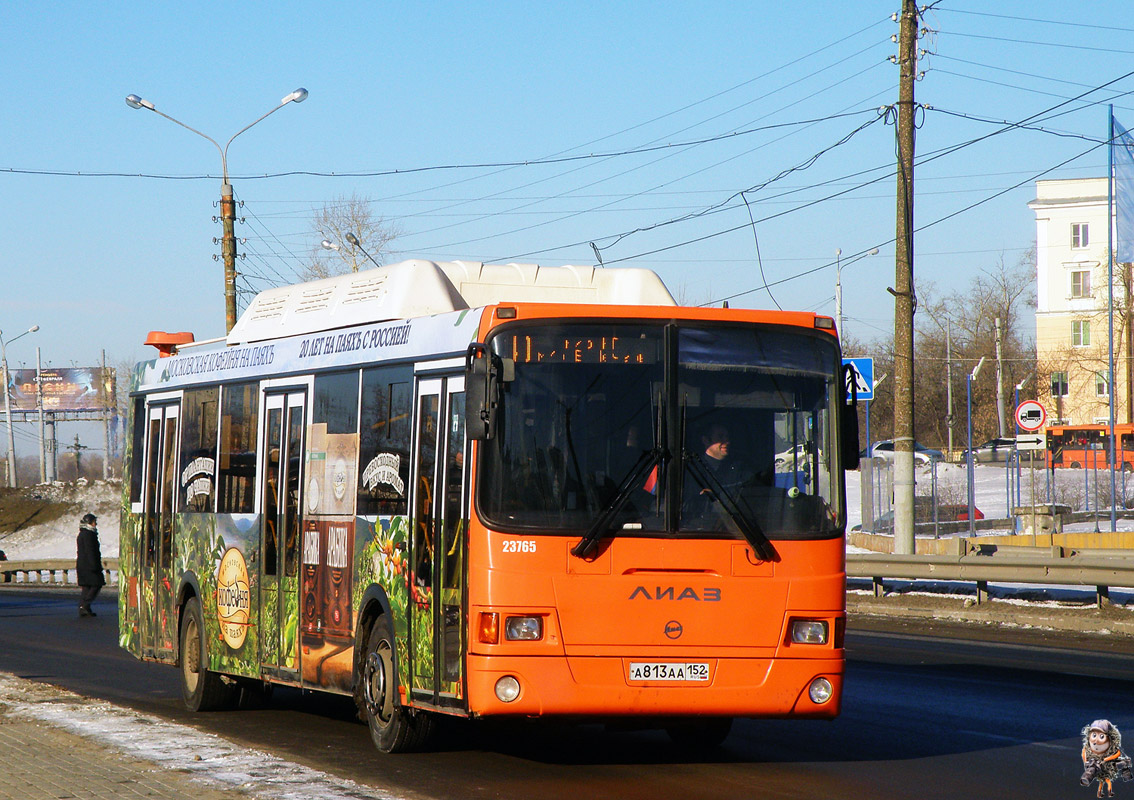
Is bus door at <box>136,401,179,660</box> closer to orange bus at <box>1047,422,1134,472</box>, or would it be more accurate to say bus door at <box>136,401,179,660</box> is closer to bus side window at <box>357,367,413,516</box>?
bus side window at <box>357,367,413,516</box>

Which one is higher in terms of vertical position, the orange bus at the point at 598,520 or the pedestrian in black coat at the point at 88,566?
the orange bus at the point at 598,520

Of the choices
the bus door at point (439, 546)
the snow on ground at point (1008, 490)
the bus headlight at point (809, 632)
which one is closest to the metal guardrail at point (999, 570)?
the bus headlight at point (809, 632)

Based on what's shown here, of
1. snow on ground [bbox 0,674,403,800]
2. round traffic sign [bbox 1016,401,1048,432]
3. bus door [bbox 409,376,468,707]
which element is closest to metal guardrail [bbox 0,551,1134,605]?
round traffic sign [bbox 1016,401,1048,432]

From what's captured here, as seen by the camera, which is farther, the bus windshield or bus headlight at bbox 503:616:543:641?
the bus windshield

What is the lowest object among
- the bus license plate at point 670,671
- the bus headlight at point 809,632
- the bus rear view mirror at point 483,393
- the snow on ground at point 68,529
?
the snow on ground at point 68,529

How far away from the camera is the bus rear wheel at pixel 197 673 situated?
1235 centimetres

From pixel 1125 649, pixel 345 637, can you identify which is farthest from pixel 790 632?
pixel 1125 649

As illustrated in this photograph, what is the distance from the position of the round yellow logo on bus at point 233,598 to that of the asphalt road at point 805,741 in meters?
0.67

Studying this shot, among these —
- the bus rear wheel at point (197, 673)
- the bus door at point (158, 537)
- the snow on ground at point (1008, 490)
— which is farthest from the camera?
the snow on ground at point (1008, 490)

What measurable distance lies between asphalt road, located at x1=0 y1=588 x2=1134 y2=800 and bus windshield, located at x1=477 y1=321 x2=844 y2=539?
1.40m

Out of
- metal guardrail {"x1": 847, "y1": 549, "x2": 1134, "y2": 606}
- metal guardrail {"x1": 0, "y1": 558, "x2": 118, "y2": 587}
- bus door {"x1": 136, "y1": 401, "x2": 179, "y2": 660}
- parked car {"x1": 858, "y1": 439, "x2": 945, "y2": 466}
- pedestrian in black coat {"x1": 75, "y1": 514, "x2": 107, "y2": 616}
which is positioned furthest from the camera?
parked car {"x1": 858, "y1": 439, "x2": 945, "y2": 466}

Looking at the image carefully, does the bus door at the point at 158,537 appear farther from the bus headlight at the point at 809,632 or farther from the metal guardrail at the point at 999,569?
the metal guardrail at the point at 999,569

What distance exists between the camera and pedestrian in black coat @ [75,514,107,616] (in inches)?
1053

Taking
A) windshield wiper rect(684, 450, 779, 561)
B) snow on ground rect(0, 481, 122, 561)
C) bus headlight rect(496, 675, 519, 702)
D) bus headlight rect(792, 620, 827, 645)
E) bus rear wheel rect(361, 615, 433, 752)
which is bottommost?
snow on ground rect(0, 481, 122, 561)
